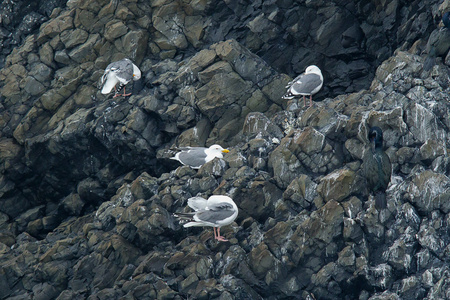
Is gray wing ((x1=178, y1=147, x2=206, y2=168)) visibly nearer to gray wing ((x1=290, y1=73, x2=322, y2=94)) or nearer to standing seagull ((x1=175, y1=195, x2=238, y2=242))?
standing seagull ((x1=175, y1=195, x2=238, y2=242))

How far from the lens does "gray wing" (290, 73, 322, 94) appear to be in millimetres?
17609

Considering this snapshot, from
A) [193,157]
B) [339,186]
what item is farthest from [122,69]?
[339,186]

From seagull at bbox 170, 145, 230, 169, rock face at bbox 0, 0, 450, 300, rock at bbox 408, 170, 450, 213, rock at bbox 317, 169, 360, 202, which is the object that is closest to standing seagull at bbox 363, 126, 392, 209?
rock face at bbox 0, 0, 450, 300

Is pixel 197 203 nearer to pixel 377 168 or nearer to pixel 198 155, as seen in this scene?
pixel 198 155

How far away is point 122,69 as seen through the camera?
66.5 ft

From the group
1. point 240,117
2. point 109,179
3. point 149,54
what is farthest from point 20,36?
point 240,117

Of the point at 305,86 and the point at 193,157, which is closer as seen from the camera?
the point at 193,157

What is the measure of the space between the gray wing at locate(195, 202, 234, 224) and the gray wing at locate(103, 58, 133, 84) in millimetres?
7655

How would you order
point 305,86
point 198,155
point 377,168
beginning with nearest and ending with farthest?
point 377,168, point 198,155, point 305,86

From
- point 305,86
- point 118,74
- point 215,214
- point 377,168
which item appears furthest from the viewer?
point 118,74

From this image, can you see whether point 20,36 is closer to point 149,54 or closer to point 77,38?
point 77,38

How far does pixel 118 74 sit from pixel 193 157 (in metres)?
4.94

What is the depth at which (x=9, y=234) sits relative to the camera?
19.8 m

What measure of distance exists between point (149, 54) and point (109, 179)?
4.91 meters
